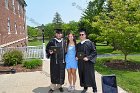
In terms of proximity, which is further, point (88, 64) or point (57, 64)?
point (57, 64)

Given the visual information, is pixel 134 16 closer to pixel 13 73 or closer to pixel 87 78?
pixel 13 73

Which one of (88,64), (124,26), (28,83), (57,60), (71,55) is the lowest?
(28,83)

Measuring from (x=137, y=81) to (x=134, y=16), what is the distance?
5532 mm

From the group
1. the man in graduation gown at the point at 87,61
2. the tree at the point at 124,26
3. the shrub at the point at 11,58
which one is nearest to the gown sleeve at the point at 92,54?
the man in graduation gown at the point at 87,61

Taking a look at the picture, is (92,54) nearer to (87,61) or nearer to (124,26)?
(87,61)

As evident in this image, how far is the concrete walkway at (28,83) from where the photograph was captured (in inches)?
405

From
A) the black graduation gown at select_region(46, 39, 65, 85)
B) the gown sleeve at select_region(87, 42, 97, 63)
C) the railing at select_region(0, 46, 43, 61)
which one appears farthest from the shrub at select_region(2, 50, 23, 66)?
the gown sleeve at select_region(87, 42, 97, 63)

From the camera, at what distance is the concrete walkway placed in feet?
33.7

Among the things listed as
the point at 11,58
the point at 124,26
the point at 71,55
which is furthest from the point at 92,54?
the point at 11,58

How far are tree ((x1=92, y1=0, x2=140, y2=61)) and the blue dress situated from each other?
7196 mm

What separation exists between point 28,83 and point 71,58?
9.19 feet

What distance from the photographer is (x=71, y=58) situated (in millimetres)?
9484

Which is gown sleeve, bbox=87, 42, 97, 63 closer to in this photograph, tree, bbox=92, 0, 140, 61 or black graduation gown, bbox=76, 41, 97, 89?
black graduation gown, bbox=76, 41, 97, 89

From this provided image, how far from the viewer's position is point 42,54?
2025cm
